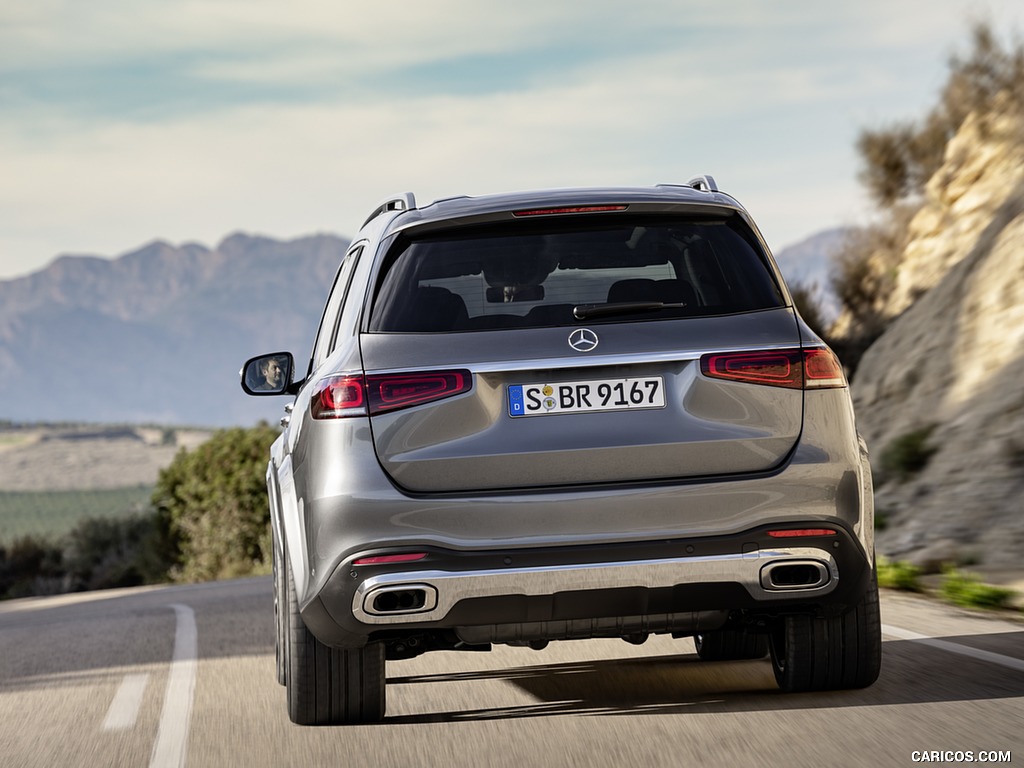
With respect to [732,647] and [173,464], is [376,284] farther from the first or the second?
[173,464]

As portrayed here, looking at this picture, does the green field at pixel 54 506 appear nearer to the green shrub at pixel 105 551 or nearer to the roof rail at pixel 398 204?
the green shrub at pixel 105 551

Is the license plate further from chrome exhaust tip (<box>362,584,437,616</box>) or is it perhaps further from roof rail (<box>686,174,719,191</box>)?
roof rail (<box>686,174,719,191</box>)

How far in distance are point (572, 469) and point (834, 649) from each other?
1.45 m

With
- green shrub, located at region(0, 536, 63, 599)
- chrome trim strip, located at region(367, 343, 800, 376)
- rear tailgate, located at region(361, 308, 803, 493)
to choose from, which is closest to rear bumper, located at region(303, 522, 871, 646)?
rear tailgate, located at region(361, 308, 803, 493)

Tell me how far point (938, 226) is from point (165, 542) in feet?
117

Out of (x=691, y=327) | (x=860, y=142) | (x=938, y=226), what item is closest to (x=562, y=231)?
(x=691, y=327)

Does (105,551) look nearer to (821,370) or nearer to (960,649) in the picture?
(960,649)

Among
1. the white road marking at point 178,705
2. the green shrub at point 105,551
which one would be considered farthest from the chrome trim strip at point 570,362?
the green shrub at point 105,551

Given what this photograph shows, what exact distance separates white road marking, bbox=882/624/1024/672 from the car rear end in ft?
5.07

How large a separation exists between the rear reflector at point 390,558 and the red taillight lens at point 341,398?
48 cm

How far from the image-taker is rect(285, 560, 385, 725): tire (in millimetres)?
5219

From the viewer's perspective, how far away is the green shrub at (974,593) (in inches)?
335

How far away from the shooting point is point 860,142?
86.3ft

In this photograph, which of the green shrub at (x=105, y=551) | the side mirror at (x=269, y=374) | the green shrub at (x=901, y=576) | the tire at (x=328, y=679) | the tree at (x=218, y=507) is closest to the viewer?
the tire at (x=328, y=679)
